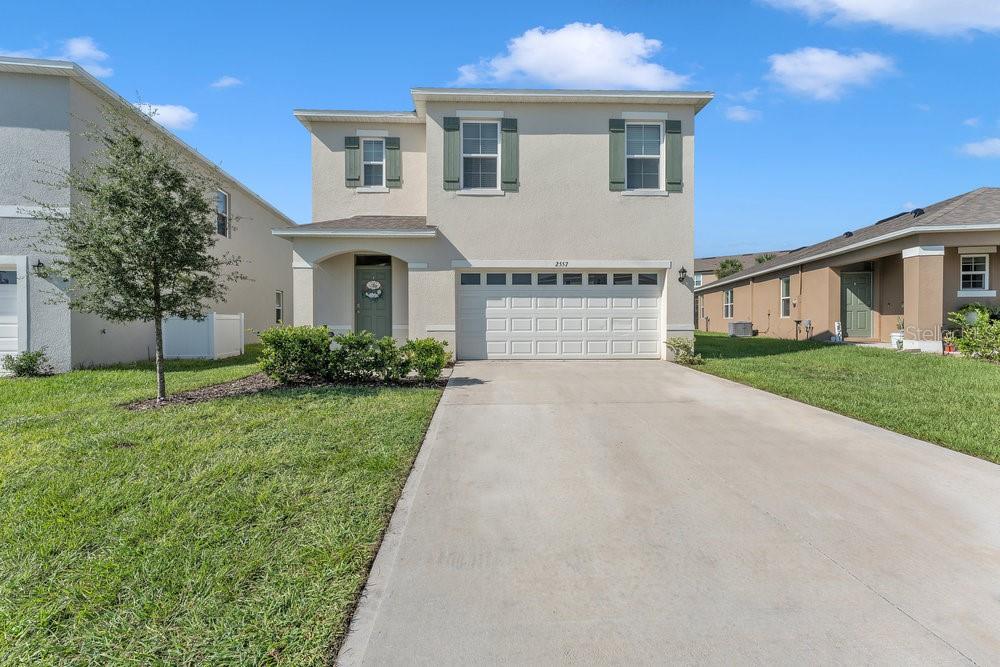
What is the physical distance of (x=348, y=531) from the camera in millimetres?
3041

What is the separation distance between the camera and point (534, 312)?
12.0m

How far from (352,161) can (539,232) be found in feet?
17.0

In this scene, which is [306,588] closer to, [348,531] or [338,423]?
[348,531]

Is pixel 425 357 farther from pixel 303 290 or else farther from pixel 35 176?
pixel 35 176

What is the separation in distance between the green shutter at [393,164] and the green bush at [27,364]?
8131mm

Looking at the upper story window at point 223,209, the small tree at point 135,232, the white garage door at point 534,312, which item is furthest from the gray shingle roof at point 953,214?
the upper story window at point 223,209

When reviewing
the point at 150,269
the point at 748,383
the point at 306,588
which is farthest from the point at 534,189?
the point at 306,588

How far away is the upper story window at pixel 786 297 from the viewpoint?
19969mm

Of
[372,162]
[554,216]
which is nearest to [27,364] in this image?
[372,162]

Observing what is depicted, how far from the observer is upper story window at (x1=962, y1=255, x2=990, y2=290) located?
13875 mm

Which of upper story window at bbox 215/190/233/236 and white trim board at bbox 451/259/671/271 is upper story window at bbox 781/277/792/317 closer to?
white trim board at bbox 451/259/671/271

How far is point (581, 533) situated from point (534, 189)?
9827mm

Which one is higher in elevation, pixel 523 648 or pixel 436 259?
pixel 436 259

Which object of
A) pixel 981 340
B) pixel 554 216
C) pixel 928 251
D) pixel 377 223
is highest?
pixel 554 216
